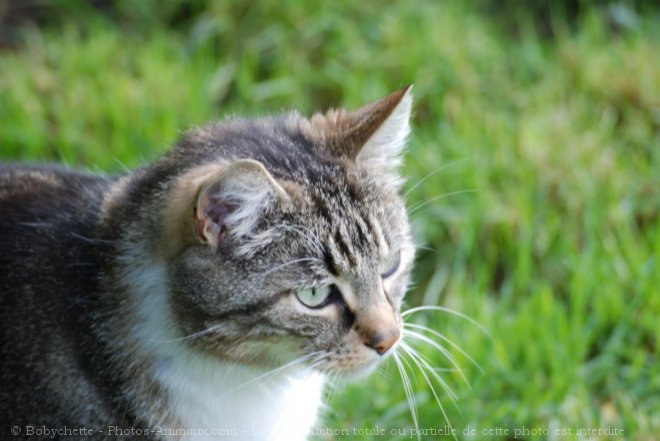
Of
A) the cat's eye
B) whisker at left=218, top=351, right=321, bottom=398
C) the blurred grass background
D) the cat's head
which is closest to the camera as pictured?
the cat's head

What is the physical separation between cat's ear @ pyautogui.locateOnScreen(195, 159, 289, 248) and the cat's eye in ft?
1.19

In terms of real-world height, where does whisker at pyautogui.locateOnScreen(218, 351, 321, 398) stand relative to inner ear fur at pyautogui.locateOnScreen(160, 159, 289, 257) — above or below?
below

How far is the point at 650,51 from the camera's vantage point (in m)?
5.22

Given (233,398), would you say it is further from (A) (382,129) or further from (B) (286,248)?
(A) (382,129)

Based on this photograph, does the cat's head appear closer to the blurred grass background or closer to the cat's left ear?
the cat's left ear

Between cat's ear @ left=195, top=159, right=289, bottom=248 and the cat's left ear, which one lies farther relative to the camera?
the cat's left ear

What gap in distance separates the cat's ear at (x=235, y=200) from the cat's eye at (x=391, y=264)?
0.36 m

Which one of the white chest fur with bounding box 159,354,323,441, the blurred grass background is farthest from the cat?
the blurred grass background

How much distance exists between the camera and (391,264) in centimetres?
285

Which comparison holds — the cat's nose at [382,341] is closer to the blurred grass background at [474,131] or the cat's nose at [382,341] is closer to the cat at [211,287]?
the cat at [211,287]

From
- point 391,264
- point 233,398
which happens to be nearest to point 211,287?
point 233,398

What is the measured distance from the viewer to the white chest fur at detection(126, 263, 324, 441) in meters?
2.72

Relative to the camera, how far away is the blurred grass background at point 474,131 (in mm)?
3650

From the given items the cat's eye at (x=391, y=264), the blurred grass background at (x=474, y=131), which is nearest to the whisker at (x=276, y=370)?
the cat's eye at (x=391, y=264)
